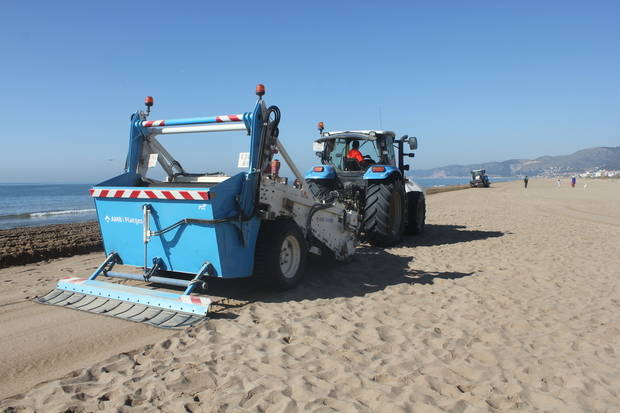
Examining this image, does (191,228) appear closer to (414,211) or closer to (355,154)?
(355,154)

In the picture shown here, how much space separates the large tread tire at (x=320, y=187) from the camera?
30.1ft

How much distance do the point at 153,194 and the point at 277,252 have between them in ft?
4.78

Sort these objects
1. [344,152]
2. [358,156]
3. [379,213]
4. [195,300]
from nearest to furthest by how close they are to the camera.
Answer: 1. [195,300]
2. [379,213]
3. [358,156]
4. [344,152]

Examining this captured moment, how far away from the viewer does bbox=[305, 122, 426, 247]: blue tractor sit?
28.4ft

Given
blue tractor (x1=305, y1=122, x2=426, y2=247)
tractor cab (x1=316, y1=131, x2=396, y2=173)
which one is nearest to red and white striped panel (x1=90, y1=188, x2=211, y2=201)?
blue tractor (x1=305, y1=122, x2=426, y2=247)

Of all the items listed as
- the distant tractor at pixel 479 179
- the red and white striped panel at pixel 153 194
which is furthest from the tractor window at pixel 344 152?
the distant tractor at pixel 479 179

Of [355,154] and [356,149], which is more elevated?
[356,149]

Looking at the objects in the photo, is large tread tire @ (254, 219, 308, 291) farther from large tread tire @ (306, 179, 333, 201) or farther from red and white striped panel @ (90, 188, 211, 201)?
large tread tire @ (306, 179, 333, 201)

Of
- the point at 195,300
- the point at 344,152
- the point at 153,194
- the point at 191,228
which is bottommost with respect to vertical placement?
the point at 195,300

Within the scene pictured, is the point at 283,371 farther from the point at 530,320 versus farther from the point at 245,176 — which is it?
the point at 530,320

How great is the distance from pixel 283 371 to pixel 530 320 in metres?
2.82

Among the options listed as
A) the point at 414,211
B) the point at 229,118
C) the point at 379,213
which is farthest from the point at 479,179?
the point at 229,118

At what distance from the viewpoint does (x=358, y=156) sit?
9.80 metres

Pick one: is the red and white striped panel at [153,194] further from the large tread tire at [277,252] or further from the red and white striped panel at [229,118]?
the red and white striped panel at [229,118]
